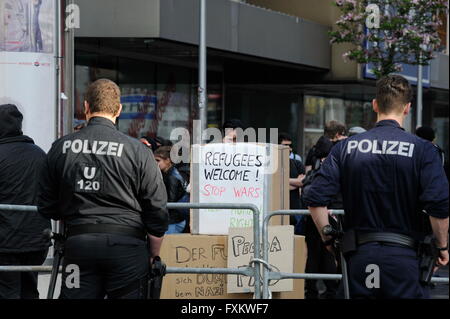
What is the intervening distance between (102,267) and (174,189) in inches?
165

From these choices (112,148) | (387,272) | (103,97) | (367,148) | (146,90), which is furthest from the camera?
(146,90)

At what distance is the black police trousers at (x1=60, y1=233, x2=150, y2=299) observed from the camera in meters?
5.83

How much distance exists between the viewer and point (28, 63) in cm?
1076

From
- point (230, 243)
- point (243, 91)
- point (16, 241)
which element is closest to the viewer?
point (16, 241)

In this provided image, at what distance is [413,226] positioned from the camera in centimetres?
578

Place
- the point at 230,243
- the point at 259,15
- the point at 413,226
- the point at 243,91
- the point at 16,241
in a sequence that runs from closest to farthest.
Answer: the point at 413,226, the point at 16,241, the point at 230,243, the point at 259,15, the point at 243,91

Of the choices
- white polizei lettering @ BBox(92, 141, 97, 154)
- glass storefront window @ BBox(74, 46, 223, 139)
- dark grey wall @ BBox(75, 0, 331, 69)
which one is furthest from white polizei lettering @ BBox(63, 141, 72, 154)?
glass storefront window @ BBox(74, 46, 223, 139)

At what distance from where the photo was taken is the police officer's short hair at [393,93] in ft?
19.4

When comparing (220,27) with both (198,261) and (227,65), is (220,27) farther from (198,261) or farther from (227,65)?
(198,261)

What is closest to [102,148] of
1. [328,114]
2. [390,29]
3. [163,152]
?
[163,152]

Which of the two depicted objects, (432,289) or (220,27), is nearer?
(432,289)

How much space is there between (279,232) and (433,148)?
11.2 feet
